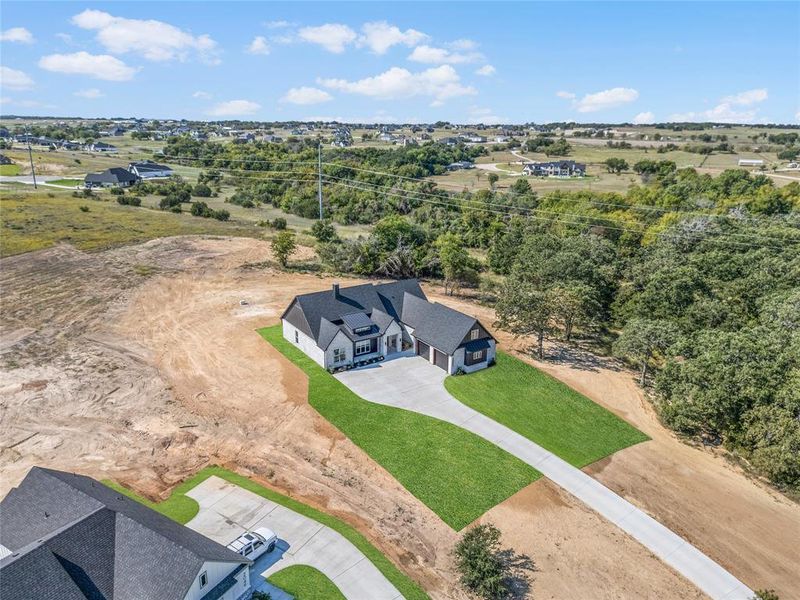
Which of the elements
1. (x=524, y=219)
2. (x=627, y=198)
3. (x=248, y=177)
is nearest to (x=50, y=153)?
(x=248, y=177)

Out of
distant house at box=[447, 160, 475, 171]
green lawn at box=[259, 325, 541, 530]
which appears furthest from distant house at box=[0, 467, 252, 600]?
distant house at box=[447, 160, 475, 171]

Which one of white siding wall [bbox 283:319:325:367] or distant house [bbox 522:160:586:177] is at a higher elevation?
distant house [bbox 522:160:586:177]

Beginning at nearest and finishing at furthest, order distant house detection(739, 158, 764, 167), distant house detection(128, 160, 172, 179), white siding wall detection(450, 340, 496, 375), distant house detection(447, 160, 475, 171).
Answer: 1. white siding wall detection(450, 340, 496, 375)
2. distant house detection(739, 158, 764, 167)
3. distant house detection(128, 160, 172, 179)
4. distant house detection(447, 160, 475, 171)

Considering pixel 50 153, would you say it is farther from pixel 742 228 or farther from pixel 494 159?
pixel 742 228

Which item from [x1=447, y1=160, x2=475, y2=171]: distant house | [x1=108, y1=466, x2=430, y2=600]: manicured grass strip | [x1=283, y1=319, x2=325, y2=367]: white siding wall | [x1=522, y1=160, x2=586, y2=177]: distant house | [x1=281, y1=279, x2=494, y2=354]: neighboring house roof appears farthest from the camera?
[x1=447, y1=160, x2=475, y2=171]: distant house

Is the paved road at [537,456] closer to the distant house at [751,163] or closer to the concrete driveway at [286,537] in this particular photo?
the concrete driveway at [286,537]

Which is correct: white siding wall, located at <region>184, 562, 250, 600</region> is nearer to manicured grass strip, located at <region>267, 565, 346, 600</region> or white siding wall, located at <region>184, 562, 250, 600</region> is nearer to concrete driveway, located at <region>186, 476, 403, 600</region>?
concrete driveway, located at <region>186, 476, 403, 600</region>

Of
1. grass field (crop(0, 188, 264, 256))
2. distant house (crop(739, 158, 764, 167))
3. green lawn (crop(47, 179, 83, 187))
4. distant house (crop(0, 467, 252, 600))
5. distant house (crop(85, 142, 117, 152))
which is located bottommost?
distant house (crop(0, 467, 252, 600))

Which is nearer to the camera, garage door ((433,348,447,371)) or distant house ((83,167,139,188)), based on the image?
garage door ((433,348,447,371))

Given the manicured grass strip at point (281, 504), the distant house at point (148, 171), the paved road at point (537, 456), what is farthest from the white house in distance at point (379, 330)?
the distant house at point (148, 171)
